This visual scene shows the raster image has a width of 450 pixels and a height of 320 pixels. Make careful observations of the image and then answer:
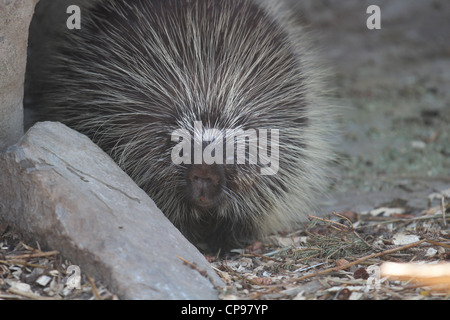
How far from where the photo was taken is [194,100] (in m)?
3.34

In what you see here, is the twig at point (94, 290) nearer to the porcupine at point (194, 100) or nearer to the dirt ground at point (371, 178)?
the dirt ground at point (371, 178)

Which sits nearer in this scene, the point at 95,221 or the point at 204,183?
the point at 95,221

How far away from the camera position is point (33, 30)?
4504 mm

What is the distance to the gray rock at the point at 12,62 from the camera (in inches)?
116

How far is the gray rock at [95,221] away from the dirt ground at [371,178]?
0.36 ft

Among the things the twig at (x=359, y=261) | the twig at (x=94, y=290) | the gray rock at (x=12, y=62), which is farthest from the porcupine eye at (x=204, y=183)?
the gray rock at (x=12, y=62)

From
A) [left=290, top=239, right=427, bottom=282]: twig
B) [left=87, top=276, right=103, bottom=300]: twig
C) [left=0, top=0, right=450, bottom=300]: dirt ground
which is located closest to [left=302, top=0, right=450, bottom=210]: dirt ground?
[left=0, top=0, right=450, bottom=300]: dirt ground

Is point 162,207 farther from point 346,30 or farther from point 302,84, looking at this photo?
point 346,30

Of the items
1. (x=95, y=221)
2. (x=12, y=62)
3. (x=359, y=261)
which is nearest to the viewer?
(x=95, y=221)

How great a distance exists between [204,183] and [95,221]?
753 millimetres

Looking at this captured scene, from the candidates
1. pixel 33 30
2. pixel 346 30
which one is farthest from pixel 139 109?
pixel 346 30

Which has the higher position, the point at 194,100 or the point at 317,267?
the point at 194,100

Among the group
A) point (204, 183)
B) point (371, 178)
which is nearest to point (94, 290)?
point (204, 183)

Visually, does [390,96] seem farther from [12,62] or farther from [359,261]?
[12,62]
